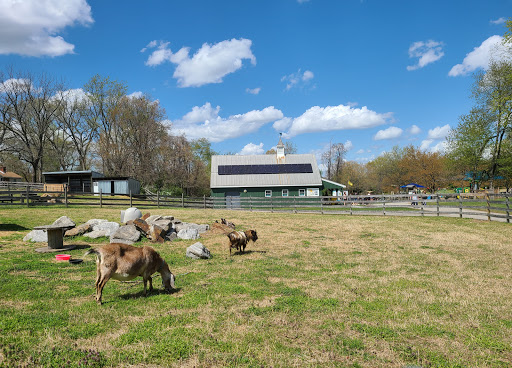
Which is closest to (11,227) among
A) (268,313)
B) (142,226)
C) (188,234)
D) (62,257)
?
(142,226)

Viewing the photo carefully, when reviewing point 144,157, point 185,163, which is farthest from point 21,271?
point 185,163

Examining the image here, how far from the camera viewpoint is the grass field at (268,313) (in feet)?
→ 13.1

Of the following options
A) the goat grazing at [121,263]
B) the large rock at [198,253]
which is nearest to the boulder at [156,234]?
the large rock at [198,253]

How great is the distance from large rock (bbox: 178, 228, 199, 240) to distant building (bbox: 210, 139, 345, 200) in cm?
2407

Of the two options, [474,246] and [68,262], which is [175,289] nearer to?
[68,262]

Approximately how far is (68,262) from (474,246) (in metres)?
13.5

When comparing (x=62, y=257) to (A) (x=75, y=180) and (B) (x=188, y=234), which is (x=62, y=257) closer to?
(B) (x=188, y=234)

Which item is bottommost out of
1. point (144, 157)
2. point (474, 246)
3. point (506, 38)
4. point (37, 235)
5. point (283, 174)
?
point (474, 246)

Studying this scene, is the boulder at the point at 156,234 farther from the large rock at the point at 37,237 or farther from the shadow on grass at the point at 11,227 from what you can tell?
the shadow on grass at the point at 11,227

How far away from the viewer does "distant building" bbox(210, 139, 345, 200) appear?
1463 inches

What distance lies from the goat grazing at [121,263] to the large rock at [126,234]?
18.6ft

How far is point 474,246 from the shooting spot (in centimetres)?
1173

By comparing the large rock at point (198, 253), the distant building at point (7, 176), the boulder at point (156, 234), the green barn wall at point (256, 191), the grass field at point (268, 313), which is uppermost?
the distant building at point (7, 176)

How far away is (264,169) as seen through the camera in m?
39.0
